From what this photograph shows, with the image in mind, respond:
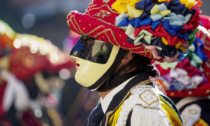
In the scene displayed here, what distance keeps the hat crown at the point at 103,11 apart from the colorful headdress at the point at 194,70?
3.62 feet

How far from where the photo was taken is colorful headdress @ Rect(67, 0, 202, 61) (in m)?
2.34

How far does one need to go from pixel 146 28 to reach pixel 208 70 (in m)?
1.28

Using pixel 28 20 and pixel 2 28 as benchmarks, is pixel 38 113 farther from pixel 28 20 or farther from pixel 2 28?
pixel 28 20

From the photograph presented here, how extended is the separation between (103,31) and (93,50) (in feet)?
0.47

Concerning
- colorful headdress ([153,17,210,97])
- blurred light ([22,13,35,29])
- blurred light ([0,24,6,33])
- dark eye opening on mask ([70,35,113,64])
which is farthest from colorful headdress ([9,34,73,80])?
blurred light ([22,13,35,29])

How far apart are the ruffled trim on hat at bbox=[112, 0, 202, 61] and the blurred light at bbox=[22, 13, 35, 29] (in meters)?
10.0

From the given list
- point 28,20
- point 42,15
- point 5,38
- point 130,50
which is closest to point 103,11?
point 130,50

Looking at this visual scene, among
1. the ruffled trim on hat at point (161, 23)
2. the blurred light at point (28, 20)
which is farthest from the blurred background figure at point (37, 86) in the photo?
the blurred light at point (28, 20)

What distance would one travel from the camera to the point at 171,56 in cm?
240

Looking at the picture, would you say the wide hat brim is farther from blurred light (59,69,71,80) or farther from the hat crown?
blurred light (59,69,71,80)

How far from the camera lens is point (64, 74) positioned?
6250mm

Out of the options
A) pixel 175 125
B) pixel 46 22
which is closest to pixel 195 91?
pixel 175 125

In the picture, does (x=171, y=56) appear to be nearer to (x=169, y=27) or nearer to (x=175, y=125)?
(x=169, y=27)

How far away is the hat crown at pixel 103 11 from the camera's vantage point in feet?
8.09
